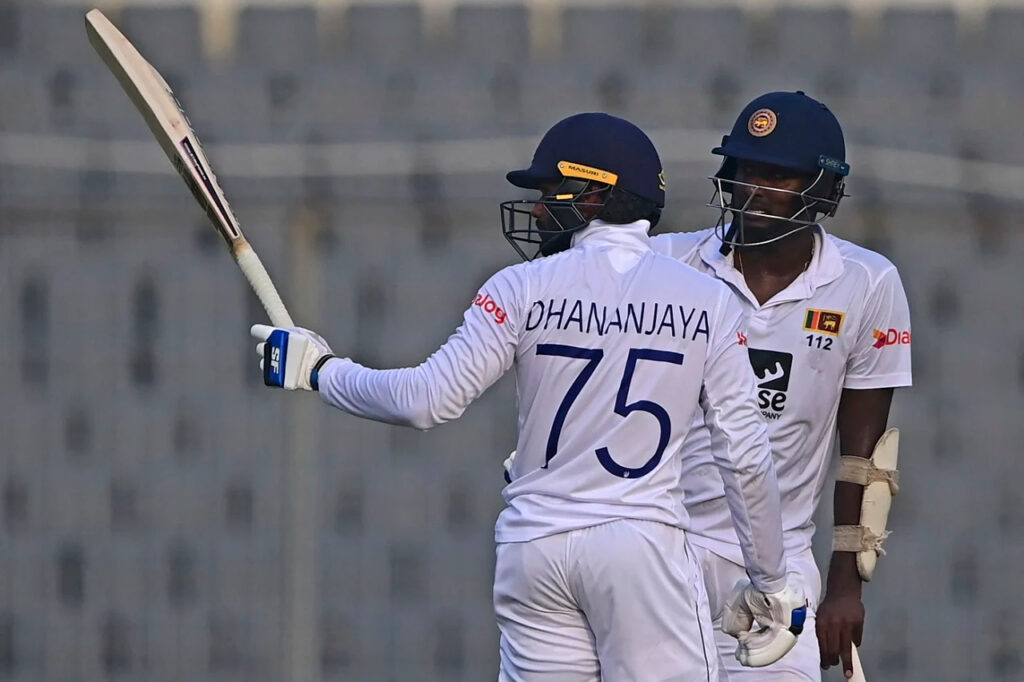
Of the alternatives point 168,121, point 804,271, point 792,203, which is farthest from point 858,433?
point 168,121

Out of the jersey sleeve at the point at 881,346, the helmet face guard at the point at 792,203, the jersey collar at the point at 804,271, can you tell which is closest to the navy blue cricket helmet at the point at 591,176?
the helmet face guard at the point at 792,203

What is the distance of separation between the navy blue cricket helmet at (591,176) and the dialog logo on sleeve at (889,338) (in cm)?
75

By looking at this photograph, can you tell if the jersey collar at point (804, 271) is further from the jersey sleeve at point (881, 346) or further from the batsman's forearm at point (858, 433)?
the batsman's forearm at point (858, 433)

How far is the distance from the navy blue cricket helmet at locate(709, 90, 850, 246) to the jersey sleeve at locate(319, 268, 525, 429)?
841 mm

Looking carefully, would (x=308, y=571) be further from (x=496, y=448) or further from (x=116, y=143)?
(x=116, y=143)

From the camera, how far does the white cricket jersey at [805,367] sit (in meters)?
4.11

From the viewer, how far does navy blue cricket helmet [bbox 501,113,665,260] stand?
362cm

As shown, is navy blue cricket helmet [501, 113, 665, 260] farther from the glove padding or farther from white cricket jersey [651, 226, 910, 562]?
the glove padding

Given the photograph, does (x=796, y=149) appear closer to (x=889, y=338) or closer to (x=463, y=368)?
(x=889, y=338)

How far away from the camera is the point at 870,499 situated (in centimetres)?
418

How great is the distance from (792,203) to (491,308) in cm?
103

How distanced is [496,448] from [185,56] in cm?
236

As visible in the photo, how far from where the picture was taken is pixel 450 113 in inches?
272

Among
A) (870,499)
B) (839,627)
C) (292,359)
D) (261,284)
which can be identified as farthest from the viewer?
(870,499)
